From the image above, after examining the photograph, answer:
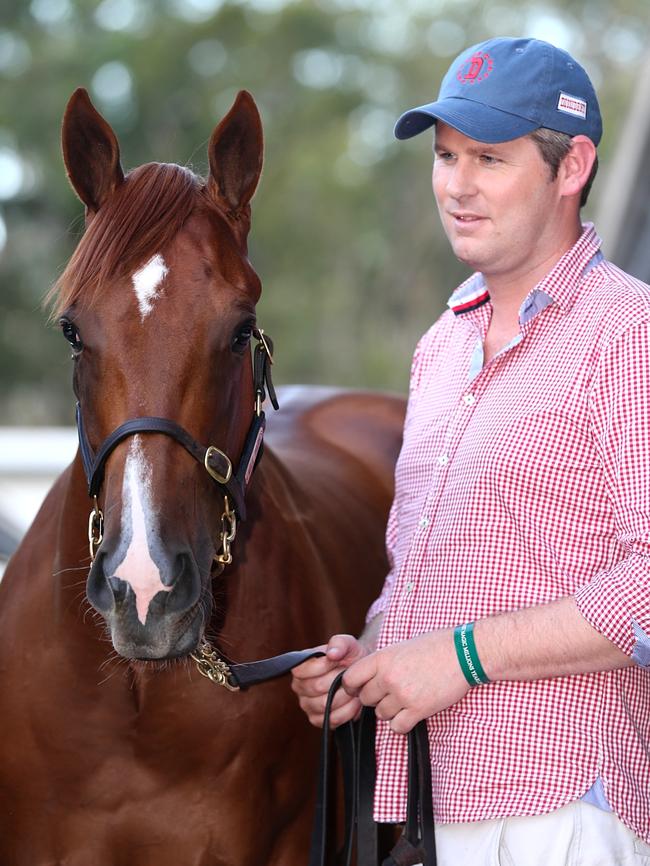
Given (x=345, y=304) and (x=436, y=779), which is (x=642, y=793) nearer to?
(x=436, y=779)

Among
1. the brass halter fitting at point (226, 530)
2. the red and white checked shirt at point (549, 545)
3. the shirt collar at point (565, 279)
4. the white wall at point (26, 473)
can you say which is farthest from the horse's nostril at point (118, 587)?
the white wall at point (26, 473)

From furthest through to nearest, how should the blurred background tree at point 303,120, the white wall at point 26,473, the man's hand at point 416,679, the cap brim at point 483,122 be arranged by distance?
the blurred background tree at point 303,120 → the white wall at point 26,473 → the cap brim at point 483,122 → the man's hand at point 416,679

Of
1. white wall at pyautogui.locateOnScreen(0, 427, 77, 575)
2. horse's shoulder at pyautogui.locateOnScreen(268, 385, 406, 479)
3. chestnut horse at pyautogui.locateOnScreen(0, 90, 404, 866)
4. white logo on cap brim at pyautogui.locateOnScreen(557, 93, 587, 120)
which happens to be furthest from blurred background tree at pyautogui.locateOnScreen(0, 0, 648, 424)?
white logo on cap brim at pyautogui.locateOnScreen(557, 93, 587, 120)

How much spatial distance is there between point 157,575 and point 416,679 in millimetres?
482

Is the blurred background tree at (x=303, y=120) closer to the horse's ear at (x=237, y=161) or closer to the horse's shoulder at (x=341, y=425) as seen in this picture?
the horse's shoulder at (x=341, y=425)

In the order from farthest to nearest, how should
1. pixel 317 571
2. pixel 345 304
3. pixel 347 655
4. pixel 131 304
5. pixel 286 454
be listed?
pixel 345 304, pixel 286 454, pixel 317 571, pixel 347 655, pixel 131 304

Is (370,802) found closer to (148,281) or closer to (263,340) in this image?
(263,340)

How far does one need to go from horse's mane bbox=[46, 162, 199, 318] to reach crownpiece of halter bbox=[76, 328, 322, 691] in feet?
0.79

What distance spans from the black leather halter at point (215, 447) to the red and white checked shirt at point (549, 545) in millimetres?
361

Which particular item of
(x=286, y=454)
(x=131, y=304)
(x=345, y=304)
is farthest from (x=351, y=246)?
(x=131, y=304)

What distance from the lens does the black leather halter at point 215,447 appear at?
2047mm

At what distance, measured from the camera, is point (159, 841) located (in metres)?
2.42

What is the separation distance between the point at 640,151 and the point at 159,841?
6.79 meters

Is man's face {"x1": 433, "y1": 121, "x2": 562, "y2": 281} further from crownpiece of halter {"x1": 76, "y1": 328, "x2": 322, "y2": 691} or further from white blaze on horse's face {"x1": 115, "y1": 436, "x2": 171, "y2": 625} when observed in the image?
white blaze on horse's face {"x1": 115, "y1": 436, "x2": 171, "y2": 625}
